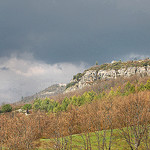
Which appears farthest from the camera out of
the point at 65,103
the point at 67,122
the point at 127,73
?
the point at 127,73

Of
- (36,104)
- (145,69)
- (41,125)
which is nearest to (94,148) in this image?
(41,125)

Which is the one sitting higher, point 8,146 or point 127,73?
point 127,73

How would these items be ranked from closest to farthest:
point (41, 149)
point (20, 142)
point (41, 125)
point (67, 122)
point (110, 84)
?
point (20, 142), point (41, 149), point (67, 122), point (41, 125), point (110, 84)

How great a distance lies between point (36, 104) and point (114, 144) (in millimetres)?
70623

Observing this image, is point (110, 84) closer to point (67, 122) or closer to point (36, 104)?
point (36, 104)

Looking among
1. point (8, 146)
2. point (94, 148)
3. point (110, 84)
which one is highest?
point (110, 84)

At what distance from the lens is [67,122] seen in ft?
55.7

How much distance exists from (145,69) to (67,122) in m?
173

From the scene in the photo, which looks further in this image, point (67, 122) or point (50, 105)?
point (50, 105)

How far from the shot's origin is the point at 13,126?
1591 centimetres

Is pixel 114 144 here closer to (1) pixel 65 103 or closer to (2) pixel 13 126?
(2) pixel 13 126

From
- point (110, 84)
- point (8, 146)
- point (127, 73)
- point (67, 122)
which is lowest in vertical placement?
point (8, 146)

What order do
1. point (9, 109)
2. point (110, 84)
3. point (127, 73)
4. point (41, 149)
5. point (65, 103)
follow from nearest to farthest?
point (41, 149) < point (65, 103) < point (9, 109) < point (110, 84) < point (127, 73)

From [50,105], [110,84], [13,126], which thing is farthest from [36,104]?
[110,84]
